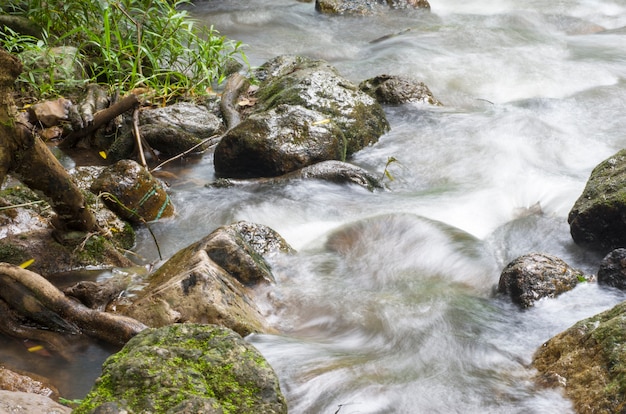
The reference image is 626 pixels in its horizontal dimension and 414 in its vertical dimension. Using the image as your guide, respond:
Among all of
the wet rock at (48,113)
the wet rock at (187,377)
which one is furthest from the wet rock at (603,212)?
the wet rock at (48,113)

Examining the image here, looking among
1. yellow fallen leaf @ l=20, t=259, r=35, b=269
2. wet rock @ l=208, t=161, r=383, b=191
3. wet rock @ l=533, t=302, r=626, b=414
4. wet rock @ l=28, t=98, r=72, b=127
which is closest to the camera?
wet rock @ l=533, t=302, r=626, b=414

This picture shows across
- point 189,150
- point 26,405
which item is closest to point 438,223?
point 189,150

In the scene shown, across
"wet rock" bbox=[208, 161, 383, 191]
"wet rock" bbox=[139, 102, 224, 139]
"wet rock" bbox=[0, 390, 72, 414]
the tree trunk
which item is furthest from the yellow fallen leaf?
"wet rock" bbox=[139, 102, 224, 139]

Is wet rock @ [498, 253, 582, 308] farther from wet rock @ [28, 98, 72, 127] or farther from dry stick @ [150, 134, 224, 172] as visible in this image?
wet rock @ [28, 98, 72, 127]

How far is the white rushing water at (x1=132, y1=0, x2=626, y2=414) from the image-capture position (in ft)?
11.5

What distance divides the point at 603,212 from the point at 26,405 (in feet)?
12.7

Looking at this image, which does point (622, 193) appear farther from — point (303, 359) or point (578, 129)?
point (578, 129)

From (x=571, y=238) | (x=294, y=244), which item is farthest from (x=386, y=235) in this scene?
(x=571, y=238)

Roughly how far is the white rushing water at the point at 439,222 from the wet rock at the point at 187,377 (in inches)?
30.1

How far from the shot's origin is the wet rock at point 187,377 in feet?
7.42

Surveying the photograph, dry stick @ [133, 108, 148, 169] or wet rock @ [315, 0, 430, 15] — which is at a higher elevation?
wet rock @ [315, 0, 430, 15]

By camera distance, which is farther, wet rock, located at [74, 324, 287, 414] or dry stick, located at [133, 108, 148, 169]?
dry stick, located at [133, 108, 148, 169]

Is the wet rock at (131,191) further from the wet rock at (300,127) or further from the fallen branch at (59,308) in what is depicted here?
the fallen branch at (59,308)

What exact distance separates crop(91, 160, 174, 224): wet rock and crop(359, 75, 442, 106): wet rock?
3382 millimetres
